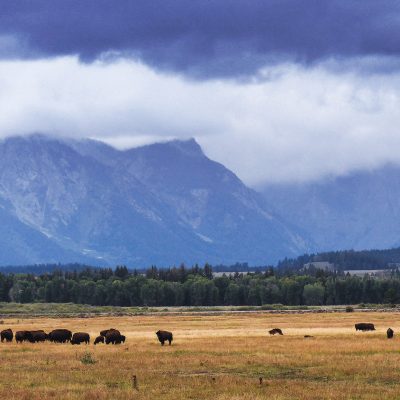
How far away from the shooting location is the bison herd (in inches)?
3054

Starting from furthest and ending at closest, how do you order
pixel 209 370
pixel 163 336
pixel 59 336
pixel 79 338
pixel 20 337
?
pixel 59 336 < pixel 20 337 < pixel 79 338 < pixel 163 336 < pixel 209 370

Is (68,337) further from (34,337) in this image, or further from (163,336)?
(163,336)

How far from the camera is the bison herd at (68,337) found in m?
77.6

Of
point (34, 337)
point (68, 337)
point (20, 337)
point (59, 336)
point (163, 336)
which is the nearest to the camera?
point (163, 336)

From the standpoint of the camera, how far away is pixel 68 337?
274 ft

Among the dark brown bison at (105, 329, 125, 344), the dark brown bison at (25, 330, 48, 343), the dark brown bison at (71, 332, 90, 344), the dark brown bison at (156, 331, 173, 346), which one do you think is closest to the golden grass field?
the dark brown bison at (156, 331, 173, 346)

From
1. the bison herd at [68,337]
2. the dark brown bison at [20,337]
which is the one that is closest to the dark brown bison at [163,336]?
the bison herd at [68,337]

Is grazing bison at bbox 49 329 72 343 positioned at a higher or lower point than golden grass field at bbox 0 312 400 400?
higher

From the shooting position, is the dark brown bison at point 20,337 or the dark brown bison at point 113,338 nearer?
the dark brown bison at point 113,338

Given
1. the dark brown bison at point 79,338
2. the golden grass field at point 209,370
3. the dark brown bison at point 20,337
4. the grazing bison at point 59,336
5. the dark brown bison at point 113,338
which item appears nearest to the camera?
the golden grass field at point 209,370

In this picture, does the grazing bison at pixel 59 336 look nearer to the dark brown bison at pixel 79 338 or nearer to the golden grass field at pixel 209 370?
the dark brown bison at pixel 79 338

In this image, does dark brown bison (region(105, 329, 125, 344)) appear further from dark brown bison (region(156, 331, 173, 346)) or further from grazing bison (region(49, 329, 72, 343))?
grazing bison (region(49, 329, 72, 343))

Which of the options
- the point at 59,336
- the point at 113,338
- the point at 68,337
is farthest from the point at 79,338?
the point at 113,338

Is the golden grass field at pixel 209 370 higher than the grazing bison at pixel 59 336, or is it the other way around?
the grazing bison at pixel 59 336
